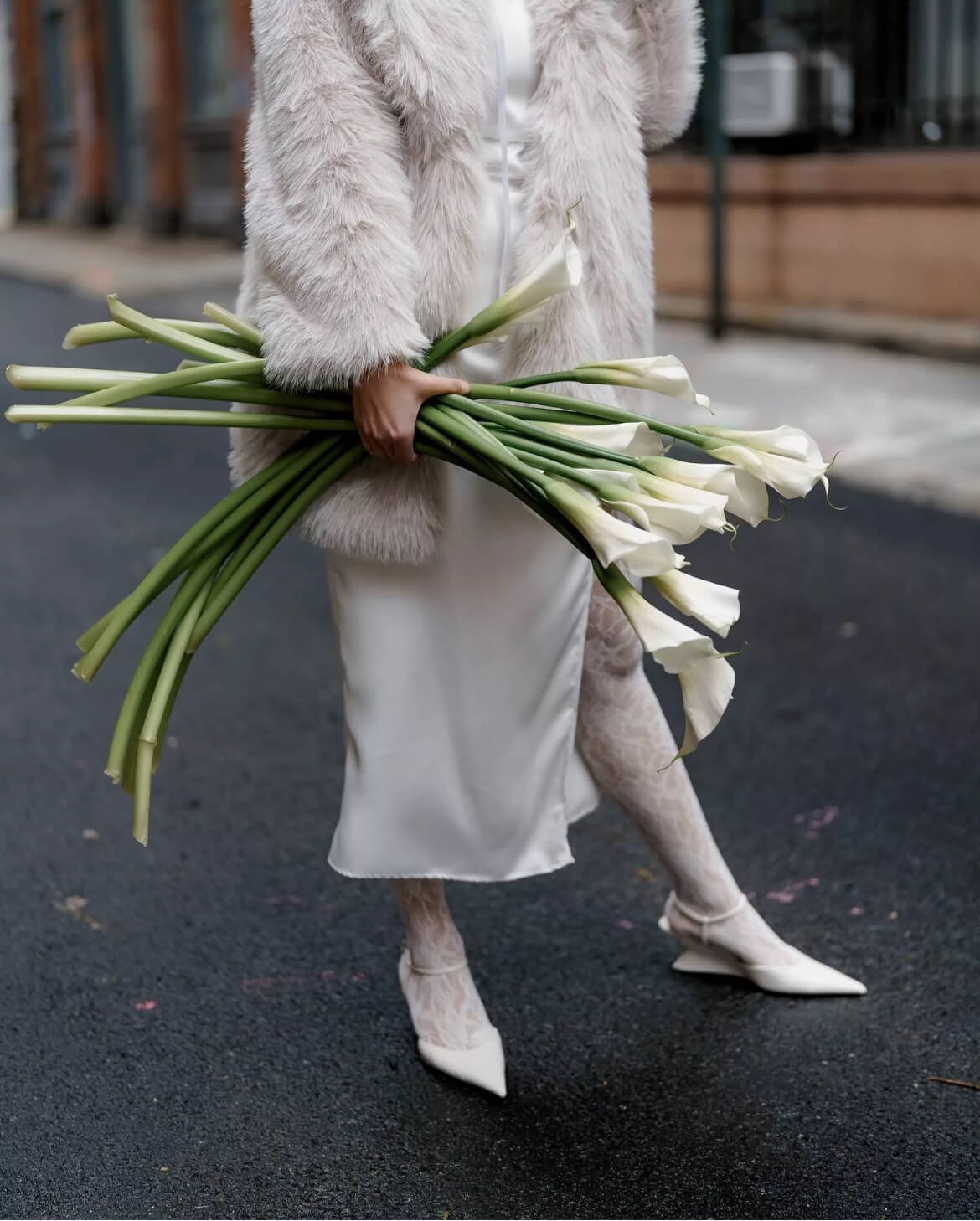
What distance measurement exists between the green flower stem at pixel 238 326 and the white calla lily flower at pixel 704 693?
0.84 metres

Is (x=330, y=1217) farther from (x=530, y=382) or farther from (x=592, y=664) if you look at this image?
(x=530, y=382)

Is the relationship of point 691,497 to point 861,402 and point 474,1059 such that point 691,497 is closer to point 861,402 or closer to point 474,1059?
point 474,1059

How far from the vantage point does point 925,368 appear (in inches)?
354

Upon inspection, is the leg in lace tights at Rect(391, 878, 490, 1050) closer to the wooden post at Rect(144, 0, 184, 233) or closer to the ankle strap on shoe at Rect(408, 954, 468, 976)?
the ankle strap on shoe at Rect(408, 954, 468, 976)

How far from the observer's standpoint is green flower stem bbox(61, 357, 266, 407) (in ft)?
7.84

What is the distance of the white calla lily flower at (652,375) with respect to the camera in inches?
91.0

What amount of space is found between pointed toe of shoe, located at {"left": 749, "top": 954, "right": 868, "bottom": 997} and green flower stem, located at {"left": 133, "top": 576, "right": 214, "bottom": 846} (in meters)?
1.15

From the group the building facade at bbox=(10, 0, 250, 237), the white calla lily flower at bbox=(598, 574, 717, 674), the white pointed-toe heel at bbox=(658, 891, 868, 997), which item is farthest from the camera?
the building facade at bbox=(10, 0, 250, 237)

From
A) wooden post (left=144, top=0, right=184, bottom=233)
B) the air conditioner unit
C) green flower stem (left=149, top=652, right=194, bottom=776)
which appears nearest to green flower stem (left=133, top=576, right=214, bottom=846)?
green flower stem (left=149, top=652, right=194, bottom=776)

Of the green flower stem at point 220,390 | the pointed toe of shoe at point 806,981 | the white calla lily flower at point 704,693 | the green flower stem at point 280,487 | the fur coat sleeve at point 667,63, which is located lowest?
the pointed toe of shoe at point 806,981

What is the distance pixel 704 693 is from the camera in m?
2.22

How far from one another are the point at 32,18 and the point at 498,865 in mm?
26365

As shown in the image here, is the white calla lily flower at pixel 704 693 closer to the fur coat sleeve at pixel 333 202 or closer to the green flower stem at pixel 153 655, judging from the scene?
the fur coat sleeve at pixel 333 202

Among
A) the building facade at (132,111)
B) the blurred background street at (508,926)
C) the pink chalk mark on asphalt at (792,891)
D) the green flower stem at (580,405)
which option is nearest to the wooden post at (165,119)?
the building facade at (132,111)
